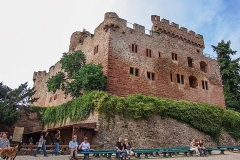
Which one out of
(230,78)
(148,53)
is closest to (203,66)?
(230,78)

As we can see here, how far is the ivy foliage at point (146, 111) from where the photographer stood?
1705 centimetres

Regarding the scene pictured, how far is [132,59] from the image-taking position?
2152 cm

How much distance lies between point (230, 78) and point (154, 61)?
1695 centimetres

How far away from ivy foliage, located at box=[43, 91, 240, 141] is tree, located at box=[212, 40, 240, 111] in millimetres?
8477

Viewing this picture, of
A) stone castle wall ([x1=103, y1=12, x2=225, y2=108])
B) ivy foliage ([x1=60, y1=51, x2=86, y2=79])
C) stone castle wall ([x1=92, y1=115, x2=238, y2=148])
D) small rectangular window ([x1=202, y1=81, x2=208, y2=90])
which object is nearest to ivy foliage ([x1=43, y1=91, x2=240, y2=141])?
stone castle wall ([x1=92, y1=115, x2=238, y2=148])

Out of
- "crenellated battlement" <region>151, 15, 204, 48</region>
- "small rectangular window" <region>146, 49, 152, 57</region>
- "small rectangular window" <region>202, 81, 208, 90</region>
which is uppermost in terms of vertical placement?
"crenellated battlement" <region>151, 15, 204, 48</region>

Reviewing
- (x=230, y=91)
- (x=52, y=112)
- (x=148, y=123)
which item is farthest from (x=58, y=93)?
(x=230, y=91)

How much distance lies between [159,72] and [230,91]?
16547 mm

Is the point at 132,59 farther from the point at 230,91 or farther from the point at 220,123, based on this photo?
the point at 230,91

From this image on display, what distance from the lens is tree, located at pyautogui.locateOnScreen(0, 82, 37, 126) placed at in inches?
824

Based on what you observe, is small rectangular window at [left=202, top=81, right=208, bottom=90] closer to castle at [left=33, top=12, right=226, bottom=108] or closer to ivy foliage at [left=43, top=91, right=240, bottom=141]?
castle at [left=33, top=12, right=226, bottom=108]

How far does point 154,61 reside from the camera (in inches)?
912

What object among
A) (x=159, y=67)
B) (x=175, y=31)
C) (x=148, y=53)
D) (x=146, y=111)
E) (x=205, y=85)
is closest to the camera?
(x=146, y=111)

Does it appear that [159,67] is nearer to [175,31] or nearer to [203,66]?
[175,31]
